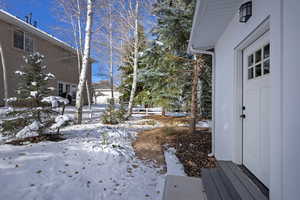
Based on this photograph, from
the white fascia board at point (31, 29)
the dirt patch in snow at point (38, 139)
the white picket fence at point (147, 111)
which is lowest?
the dirt patch in snow at point (38, 139)

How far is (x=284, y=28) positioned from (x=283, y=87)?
55 cm

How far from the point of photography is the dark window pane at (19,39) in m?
11.1

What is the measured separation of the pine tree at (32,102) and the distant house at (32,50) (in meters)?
7.60

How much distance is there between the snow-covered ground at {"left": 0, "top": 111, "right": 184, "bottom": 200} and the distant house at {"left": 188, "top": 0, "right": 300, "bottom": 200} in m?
1.52

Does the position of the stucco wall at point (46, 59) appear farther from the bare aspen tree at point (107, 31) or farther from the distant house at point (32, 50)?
the bare aspen tree at point (107, 31)

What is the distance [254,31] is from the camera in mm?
2270

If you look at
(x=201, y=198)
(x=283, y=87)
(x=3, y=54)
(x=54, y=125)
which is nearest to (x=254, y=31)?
(x=283, y=87)

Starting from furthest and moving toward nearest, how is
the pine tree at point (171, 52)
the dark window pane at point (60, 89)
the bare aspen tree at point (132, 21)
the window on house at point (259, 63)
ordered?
the dark window pane at point (60, 89), the bare aspen tree at point (132, 21), the pine tree at point (171, 52), the window on house at point (259, 63)

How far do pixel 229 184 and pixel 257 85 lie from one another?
4.86 feet

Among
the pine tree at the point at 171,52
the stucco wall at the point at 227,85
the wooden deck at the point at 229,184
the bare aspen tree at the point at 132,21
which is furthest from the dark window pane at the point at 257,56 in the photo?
the bare aspen tree at the point at 132,21

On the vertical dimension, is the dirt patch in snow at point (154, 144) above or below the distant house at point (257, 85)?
below

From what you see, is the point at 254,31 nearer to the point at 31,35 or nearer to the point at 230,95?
the point at 230,95

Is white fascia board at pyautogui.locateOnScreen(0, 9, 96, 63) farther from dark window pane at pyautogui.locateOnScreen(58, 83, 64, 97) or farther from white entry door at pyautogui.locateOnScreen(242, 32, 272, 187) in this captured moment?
white entry door at pyautogui.locateOnScreen(242, 32, 272, 187)

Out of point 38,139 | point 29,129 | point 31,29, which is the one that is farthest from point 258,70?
A: point 31,29
